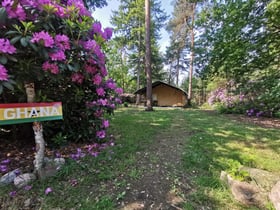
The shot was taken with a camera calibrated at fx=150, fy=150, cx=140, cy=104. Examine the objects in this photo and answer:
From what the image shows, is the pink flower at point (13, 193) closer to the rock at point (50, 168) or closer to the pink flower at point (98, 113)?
the rock at point (50, 168)

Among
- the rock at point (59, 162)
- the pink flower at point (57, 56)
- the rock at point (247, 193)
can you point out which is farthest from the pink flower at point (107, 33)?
the rock at point (247, 193)

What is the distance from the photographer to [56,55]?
1.47 m

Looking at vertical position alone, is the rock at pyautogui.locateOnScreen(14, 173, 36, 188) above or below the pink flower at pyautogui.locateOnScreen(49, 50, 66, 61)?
below

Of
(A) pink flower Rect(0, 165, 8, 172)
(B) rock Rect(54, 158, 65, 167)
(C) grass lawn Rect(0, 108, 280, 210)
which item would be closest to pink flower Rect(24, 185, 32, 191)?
Answer: (C) grass lawn Rect(0, 108, 280, 210)

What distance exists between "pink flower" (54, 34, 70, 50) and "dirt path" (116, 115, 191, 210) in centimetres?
171

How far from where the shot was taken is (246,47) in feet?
17.5

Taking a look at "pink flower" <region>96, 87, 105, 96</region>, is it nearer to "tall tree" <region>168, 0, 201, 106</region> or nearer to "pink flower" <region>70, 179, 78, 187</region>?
"pink flower" <region>70, 179, 78, 187</region>

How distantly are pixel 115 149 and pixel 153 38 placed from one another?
17300 millimetres

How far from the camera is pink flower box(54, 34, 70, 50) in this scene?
4.94ft

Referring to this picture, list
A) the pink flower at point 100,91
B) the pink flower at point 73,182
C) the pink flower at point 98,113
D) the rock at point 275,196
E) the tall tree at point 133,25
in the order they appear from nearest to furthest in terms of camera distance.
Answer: the rock at point 275,196 < the pink flower at point 73,182 < the pink flower at point 100,91 < the pink flower at point 98,113 < the tall tree at point 133,25

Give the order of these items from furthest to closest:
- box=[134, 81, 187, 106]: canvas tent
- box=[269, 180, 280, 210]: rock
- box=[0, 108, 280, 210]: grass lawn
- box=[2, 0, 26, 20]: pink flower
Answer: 1. box=[134, 81, 187, 106]: canvas tent
2. box=[0, 108, 280, 210]: grass lawn
3. box=[269, 180, 280, 210]: rock
4. box=[2, 0, 26, 20]: pink flower

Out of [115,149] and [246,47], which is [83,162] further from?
[246,47]

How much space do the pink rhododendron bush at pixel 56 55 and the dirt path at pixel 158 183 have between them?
1.08 metres

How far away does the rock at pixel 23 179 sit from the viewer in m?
1.69
